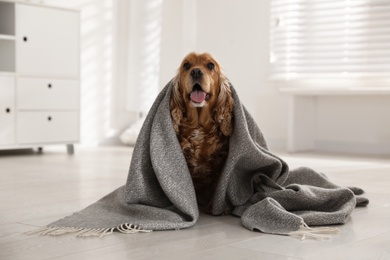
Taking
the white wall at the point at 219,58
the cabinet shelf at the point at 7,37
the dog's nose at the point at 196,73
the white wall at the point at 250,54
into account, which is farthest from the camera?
the white wall at the point at 250,54

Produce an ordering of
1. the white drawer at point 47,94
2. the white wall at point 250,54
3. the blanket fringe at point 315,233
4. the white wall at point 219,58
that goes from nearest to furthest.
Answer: the blanket fringe at point 315,233 < the white drawer at point 47,94 < the white wall at point 219,58 < the white wall at point 250,54

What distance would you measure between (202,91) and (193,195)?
32 cm

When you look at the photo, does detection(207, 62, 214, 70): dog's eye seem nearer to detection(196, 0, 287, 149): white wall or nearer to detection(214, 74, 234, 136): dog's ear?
detection(214, 74, 234, 136): dog's ear

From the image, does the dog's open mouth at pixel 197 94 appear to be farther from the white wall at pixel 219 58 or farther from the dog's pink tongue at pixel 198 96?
the white wall at pixel 219 58

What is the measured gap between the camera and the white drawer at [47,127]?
4156mm

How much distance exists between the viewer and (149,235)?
1735 millimetres

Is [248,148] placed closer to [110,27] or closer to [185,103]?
[185,103]

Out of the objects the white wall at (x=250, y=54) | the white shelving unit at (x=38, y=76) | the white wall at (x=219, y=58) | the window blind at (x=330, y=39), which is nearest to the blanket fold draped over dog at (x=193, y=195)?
the white shelving unit at (x=38, y=76)

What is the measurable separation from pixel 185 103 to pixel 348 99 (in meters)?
2.93

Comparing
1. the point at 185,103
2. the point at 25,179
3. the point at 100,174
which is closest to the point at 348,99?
the point at 100,174

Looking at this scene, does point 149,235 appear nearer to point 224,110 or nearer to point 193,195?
point 193,195

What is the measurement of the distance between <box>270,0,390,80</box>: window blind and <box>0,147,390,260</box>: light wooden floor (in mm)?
1453

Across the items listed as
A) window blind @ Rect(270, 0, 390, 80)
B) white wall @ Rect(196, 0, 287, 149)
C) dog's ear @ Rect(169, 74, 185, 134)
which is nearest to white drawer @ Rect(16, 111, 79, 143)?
white wall @ Rect(196, 0, 287, 149)

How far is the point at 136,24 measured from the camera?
209 inches
